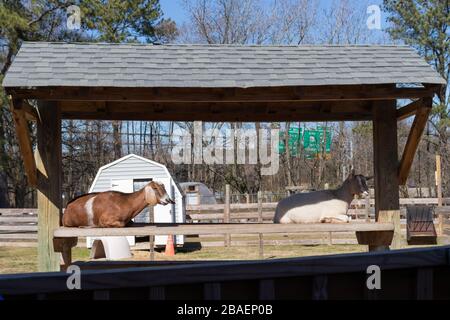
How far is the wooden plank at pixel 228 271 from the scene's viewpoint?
7.10 ft

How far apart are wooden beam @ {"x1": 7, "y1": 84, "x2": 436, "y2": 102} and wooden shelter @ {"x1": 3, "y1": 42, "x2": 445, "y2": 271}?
0.01 meters

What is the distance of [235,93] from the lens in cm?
634

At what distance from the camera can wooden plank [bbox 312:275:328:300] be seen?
7.71 ft

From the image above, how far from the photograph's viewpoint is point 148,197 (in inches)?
272

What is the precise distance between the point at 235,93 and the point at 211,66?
0.51 metres

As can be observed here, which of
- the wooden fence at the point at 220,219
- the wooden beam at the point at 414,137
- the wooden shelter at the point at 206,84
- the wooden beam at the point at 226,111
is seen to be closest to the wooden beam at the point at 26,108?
the wooden shelter at the point at 206,84

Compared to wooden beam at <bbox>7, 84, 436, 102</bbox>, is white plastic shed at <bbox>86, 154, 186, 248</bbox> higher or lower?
lower

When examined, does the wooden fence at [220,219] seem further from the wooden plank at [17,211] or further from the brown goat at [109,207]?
the brown goat at [109,207]

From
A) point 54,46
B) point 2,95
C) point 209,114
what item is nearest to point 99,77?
point 54,46

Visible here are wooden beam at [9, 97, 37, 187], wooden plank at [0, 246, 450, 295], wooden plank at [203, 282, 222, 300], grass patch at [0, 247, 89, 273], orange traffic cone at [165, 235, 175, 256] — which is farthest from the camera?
orange traffic cone at [165, 235, 175, 256]

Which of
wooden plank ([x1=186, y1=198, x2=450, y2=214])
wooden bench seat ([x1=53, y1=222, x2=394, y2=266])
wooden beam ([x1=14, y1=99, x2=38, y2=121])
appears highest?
wooden beam ([x1=14, y1=99, x2=38, y2=121])

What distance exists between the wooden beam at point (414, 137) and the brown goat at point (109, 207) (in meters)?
2.54

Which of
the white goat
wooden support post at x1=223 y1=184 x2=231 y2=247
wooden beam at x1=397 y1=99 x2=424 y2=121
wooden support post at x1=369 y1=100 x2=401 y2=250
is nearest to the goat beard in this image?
the white goat

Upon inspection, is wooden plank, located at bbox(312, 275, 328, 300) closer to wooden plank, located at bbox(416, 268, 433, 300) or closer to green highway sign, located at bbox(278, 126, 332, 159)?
wooden plank, located at bbox(416, 268, 433, 300)
